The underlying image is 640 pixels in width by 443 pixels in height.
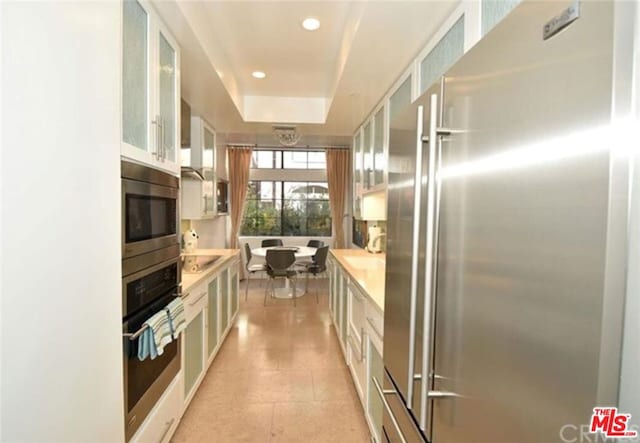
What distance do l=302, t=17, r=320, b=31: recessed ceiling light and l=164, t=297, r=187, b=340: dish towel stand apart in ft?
6.78

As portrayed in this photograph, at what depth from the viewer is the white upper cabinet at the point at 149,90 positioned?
1410 millimetres

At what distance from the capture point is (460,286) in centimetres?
85

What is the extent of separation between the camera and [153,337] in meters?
1.43

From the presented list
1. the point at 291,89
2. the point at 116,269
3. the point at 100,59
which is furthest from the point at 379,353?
the point at 291,89

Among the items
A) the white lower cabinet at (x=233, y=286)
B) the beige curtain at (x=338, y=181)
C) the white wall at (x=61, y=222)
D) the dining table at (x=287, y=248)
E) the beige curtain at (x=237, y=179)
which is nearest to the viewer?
the white wall at (x=61, y=222)

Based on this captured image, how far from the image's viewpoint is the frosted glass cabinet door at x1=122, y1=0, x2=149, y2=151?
4.55 feet

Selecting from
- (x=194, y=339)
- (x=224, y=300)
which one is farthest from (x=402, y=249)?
(x=224, y=300)

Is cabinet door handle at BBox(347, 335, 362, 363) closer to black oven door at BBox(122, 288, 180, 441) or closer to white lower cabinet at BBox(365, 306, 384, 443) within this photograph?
white lower cabinet at BBox(365, 306, 384, 443)

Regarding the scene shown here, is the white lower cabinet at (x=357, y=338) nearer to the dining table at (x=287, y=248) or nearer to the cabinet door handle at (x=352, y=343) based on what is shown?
the cabinet door handle at (x=352, y=343)

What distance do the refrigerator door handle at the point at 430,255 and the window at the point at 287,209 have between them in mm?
5696

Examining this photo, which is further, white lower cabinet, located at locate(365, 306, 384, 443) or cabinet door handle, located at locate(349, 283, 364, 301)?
cabinet door handle, located at locate(349, 283, 364, 301)

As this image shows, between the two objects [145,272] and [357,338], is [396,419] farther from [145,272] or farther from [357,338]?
[145,272]

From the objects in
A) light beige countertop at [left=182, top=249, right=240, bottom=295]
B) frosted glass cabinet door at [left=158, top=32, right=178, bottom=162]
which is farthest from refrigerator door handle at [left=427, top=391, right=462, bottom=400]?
frosted glass cabinet door at [left=158, top=32, right=178, bottom=162]

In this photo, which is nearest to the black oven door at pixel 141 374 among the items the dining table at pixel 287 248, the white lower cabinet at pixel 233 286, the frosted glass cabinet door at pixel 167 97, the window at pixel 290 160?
the frosted glass cabinet door at pixel 167 97
